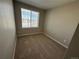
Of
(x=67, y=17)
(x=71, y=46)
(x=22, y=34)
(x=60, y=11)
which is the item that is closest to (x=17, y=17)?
(x=22, y=34)

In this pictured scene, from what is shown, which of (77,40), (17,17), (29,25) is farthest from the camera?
(29,25)

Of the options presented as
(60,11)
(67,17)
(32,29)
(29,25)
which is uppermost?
(60,11)

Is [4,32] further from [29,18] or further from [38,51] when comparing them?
[29,18]

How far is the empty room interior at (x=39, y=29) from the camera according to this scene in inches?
47.1

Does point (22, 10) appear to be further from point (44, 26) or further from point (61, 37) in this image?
point (61, 37)

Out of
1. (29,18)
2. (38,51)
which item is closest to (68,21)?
(38,51)

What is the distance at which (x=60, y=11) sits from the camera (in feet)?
9.85

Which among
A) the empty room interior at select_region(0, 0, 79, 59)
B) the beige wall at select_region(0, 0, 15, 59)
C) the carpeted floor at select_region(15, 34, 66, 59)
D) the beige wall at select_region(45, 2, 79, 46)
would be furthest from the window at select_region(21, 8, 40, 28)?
the beige wall at select_region(0, 0, 15, 59)

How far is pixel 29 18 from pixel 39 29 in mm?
1291

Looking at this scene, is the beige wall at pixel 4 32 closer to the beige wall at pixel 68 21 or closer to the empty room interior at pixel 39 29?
the empty room interior at pixel 39 29

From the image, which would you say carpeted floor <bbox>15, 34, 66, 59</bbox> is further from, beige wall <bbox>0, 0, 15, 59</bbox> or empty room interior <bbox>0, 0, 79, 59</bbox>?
beige wall <bbox>0, 0, 15, 59</bbox>

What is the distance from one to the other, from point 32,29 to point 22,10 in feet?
5.28

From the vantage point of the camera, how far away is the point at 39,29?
15.5 feet

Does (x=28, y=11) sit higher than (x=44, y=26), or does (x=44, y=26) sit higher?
(x=28, y=11)
